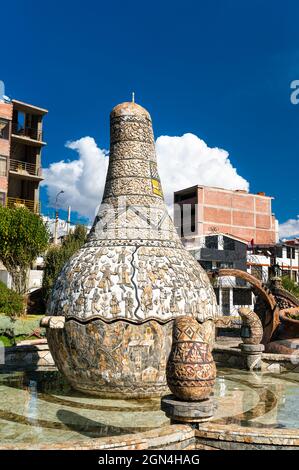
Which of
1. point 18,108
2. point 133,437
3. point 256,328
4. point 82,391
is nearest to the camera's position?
point 133,437

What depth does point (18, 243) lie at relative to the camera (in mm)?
27953

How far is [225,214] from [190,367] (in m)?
48.3

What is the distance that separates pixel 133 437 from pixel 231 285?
3513 cm

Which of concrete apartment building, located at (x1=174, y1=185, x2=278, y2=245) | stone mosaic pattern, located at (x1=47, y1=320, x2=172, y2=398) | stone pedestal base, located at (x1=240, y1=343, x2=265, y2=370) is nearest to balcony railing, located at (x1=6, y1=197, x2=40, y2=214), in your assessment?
concrete apartment building, located at (x1=174, y1=185, x2=278, y2=245)

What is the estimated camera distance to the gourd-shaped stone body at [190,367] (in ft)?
16.4

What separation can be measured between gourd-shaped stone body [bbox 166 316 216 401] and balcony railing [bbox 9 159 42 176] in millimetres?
32636

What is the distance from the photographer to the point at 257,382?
915cm

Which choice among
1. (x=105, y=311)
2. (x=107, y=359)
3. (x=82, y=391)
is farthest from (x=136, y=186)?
(x=82, y=391)

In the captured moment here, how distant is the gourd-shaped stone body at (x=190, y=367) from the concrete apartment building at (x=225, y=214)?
1707 inches

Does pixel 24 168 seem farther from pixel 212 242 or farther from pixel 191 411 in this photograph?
pixel 191 411

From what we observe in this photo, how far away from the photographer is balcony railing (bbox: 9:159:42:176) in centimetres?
3603

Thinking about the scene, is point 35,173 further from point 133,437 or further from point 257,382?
point 133,437

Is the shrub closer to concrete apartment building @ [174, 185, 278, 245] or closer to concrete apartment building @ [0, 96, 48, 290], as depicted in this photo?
concrete apartment building @ [0, 96, 48, 290]

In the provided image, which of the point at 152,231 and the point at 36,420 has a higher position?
the point at 152,231
